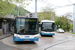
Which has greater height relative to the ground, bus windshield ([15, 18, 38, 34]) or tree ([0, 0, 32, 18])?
tree ([0, 0, 32, 18])

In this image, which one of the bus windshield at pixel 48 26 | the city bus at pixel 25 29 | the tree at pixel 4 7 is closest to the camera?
the city bus at pixel 25 29

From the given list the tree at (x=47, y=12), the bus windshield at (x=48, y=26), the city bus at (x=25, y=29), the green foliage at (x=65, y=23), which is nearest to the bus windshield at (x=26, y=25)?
the city bus at (x=25, y=29)

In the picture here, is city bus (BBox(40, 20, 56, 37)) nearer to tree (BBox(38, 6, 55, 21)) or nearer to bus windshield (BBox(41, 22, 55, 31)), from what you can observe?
bus windshield (BBox(41, 22, 55, 31))

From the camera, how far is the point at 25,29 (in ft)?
37.0

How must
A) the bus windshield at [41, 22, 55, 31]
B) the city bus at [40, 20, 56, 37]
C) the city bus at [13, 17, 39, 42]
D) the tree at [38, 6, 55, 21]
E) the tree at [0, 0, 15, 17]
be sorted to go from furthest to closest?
the tree at [38, 6, 55, 21]
the bus windshield at [41, 22, 55, 31]
the city bus at [40, 20, 56, 37]
the tree at [0, 0, 15, 17]
the city bus at [13, 17, 39, 42]

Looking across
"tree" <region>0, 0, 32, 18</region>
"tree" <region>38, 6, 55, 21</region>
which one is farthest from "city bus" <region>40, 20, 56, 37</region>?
"tree" <region>38, 6, 55, 21</region>

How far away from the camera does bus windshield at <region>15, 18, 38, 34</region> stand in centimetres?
1117

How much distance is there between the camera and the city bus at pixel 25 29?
1113 centimetres

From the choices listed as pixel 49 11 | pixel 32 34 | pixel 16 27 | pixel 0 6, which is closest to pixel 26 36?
pixel 32 34

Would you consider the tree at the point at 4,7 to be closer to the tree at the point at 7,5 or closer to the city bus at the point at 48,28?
the tree at the point at 7,5

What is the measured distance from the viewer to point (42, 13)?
174 feet

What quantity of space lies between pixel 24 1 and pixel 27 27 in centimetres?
585

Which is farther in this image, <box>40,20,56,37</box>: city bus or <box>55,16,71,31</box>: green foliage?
<box>55,16,71,31</box>: green foliage

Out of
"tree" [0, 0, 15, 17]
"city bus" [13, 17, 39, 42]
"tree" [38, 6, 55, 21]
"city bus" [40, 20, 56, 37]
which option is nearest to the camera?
"city bus" [13, 17, 39, 42]
